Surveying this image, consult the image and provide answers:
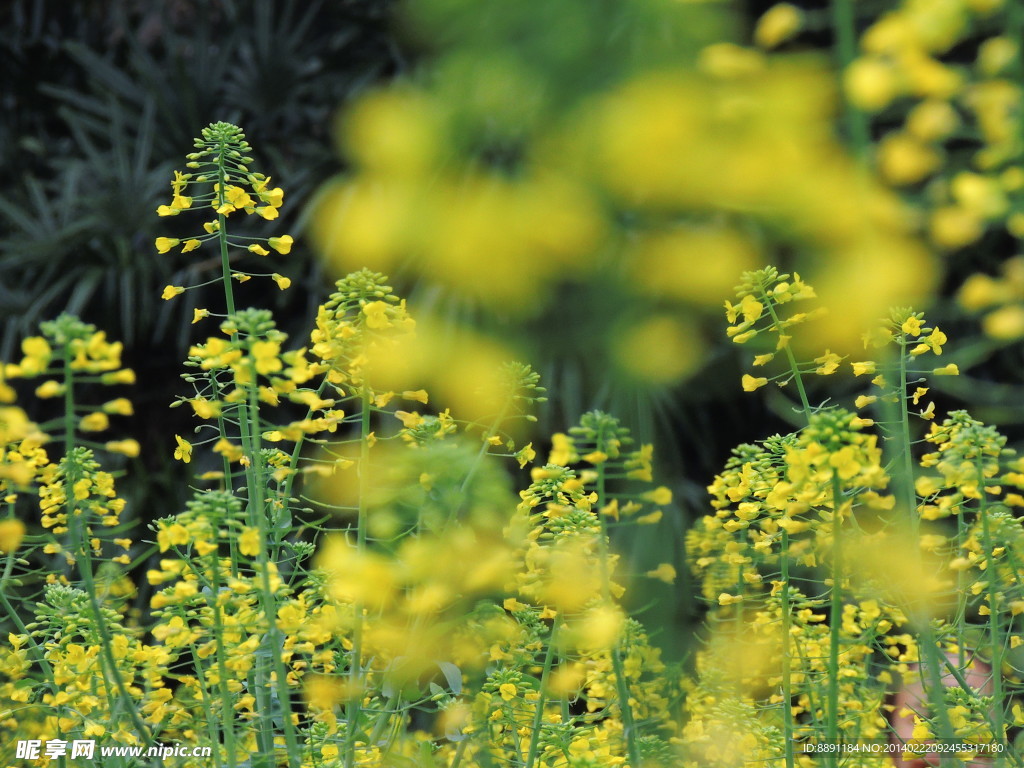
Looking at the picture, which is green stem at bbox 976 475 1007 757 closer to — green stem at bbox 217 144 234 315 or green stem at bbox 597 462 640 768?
green stem at bbox 597 462 640 768

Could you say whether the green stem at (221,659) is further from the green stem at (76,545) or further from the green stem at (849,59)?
the green stem at (849,59)

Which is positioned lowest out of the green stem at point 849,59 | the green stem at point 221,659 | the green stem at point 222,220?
the green stem at point 221,659

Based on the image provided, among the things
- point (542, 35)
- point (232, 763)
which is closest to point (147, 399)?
point (232, 763)

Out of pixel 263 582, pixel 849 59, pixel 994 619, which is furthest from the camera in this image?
pixel 994 619

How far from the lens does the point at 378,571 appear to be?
0.59 metres

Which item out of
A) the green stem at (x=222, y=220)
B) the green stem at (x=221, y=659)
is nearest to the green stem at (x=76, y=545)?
the green stem at (x=221, y=659)

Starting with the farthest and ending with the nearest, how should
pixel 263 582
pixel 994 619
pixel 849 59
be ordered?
pixel 994 619, pixel 263 582, pixel 849 59

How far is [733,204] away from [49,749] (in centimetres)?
75

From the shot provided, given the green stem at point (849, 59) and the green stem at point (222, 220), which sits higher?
the green stem at point (222, 220)

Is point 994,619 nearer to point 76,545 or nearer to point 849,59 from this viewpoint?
point 849,59

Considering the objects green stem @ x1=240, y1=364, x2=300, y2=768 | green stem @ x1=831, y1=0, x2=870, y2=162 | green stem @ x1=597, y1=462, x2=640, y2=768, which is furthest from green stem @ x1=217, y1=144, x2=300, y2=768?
green stem @ x1=831, y1=0, x2=870, y2=162

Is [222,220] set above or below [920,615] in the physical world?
above

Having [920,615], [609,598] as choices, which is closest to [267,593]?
[609,598]

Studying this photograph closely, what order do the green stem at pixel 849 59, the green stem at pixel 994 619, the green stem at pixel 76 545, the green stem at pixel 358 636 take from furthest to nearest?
the green stem at pixel 994 619 → the green stem at pixel 358 636 → the green stem at pixel 76 545 → the green stem at pixel 849 59
